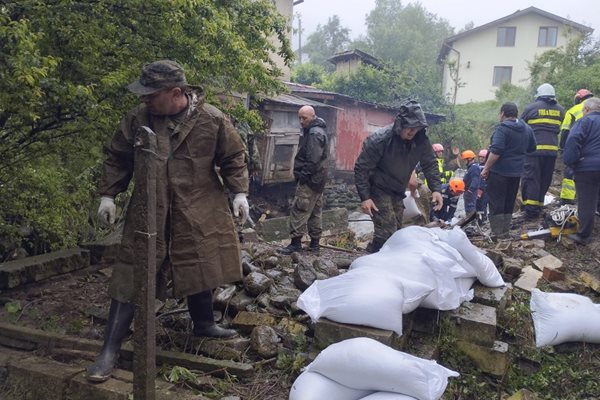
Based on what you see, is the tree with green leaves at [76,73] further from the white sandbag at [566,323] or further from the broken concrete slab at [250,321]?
the white sandbag at [566,323]

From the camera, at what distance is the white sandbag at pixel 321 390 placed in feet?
7.91

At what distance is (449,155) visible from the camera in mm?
19469

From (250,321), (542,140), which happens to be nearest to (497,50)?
(542,140)

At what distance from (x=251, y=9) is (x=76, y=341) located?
11.6 ft

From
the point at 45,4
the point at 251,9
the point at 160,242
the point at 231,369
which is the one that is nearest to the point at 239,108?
the point at 251,9

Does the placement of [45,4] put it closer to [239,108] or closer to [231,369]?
[239,108]

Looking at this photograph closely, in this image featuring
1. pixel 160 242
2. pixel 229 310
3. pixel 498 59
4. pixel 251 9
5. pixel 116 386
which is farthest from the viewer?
pixel 498 59

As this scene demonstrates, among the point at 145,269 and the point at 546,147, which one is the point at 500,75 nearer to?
the point at 546,147

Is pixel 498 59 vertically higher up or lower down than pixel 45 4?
higher up

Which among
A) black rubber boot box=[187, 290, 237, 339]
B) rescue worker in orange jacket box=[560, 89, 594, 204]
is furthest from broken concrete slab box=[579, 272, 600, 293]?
black rubber boot box=[187, 290, 237, 339]

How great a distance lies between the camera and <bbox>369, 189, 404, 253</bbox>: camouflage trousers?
471cm

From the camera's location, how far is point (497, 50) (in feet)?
97.7

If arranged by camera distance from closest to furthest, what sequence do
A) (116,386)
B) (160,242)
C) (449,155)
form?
(116,386) → (160,242) → (449,155)

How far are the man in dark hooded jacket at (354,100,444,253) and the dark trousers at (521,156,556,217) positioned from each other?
3240 mm
